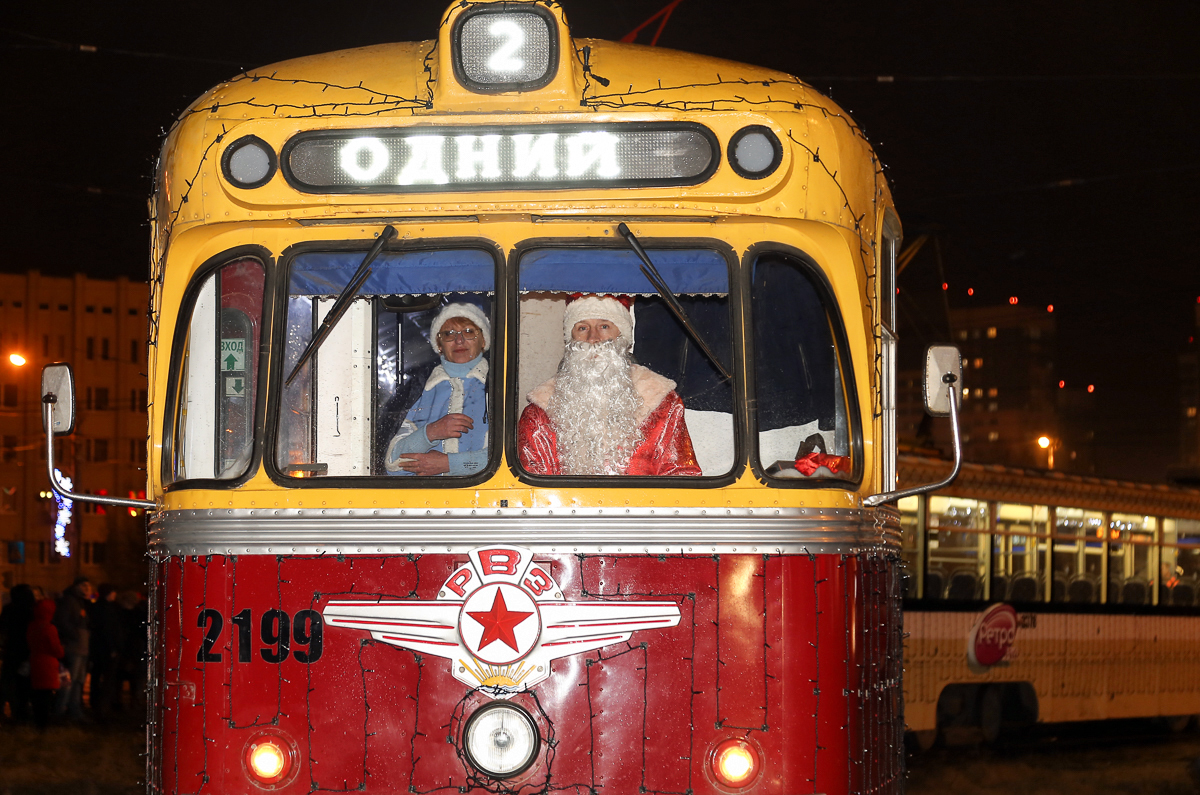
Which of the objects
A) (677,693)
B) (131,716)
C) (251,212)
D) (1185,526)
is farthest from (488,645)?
(1185,526)

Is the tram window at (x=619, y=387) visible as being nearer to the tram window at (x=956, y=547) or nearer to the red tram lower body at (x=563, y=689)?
the red tram lower body at (x=563, y=689)

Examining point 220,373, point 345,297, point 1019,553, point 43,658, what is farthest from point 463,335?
point 1019,553

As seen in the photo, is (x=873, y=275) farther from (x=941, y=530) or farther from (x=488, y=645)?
(x=941, y=530)

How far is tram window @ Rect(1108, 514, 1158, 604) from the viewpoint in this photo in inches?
614

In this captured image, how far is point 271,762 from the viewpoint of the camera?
432 centimetres

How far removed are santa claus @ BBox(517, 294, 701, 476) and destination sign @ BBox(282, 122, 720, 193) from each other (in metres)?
0.47

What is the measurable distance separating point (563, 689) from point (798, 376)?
117 cm

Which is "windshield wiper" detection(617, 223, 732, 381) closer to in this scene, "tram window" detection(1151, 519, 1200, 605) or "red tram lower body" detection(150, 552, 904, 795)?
"red tram lower body" detection(150, 552, 904, 795)

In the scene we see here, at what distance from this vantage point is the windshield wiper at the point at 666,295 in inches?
171

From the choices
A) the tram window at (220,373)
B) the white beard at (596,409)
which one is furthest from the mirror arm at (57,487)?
the white beard at (596,409)

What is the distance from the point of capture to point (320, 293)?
4.54 m

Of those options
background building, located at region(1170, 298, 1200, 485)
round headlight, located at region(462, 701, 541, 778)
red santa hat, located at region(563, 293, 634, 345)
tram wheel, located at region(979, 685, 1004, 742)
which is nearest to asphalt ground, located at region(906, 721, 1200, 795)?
tram wheel, located at region(979, 685, 1004, 742)

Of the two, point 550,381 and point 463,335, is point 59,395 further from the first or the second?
point 550,381

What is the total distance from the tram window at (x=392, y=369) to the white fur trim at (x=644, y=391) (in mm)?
174
